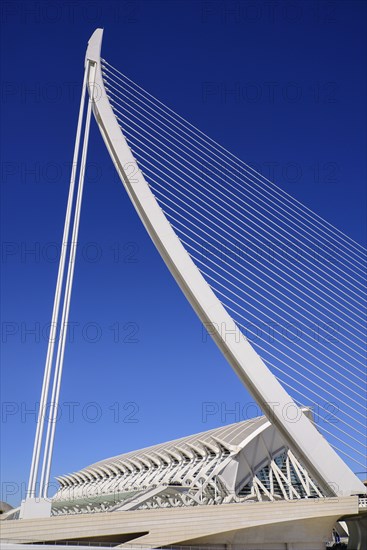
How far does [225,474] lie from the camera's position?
3675 cm

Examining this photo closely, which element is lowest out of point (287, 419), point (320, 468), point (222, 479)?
point (320, 468)

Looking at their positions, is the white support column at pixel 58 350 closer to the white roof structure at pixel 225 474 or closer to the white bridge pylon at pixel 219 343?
the white bridge pylon at pixel 219 343

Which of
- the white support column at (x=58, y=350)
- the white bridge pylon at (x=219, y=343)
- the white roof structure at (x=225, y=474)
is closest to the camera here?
the white support column at (x=58, y=350)

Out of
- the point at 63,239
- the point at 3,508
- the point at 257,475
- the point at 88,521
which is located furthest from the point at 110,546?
the point at 3,508

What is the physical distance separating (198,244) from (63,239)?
4415mm

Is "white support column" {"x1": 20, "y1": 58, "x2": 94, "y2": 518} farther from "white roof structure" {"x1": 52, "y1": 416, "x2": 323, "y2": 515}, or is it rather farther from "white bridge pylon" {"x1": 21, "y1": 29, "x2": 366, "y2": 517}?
"white roof structure" {"x1": 52, "y1": 416, "x2": 323, "y2": 515}

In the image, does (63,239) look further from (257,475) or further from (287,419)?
(257,475)

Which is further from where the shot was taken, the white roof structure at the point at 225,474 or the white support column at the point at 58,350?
the white roof structure at the point at 225,474

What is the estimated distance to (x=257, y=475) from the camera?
3934 centimetres

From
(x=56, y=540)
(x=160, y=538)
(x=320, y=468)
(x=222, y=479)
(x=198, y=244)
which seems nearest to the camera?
(x=56, y=540)

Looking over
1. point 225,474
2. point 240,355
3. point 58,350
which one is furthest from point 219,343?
point 225,474

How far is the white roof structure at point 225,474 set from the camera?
114 ft

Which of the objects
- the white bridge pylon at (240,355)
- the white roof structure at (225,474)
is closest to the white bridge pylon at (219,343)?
the white bridge pylon at (240,355)

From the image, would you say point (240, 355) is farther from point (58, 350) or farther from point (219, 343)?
point (58, 350)
